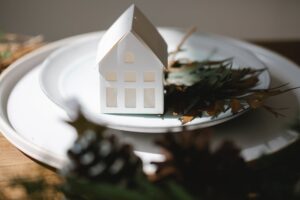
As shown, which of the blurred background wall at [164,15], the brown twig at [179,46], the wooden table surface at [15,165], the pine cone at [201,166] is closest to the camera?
the pine cone at [201,166]

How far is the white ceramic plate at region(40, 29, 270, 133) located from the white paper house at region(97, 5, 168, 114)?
0.02 m

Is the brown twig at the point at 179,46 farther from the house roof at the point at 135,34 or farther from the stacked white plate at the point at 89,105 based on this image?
the house roof at the point at 135,34

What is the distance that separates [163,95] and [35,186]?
275mm

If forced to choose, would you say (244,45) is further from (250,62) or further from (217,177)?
(217,177)

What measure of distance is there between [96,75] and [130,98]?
13 centimetres

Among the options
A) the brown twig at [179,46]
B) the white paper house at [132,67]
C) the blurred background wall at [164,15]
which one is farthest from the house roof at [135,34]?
the blurred background wall at [164,15]

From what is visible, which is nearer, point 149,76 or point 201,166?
point 201,166

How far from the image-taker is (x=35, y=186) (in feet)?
1.33

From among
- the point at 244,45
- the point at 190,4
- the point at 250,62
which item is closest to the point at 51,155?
the point at 250,62

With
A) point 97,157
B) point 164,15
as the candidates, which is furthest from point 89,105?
point 164,15

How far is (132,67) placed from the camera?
64 centimetres

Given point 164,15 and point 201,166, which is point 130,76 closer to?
point 201,166

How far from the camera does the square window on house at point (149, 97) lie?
651 millimetres

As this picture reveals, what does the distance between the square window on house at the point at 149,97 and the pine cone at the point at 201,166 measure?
21 centimetres
